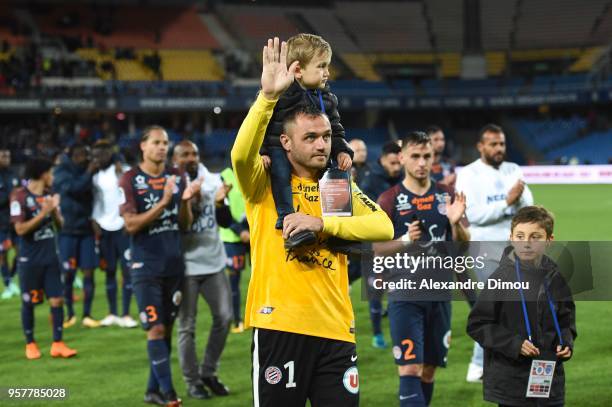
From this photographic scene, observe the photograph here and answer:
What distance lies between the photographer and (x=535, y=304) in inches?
181

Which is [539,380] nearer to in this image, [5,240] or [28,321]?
[28,321]

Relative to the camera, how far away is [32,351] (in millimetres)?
9195

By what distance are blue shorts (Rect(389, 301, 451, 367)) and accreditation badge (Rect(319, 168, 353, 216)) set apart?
6.88 ft

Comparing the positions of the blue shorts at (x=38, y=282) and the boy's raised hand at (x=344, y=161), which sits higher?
the boy's raised hand at (x=344, y=161)

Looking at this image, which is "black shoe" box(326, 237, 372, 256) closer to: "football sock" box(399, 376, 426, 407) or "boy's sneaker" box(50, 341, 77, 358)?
"football sock" box(399, 376, 426, 407)

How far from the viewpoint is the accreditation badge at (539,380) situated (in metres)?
4.50

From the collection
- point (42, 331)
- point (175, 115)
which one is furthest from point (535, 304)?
point (175, 115)

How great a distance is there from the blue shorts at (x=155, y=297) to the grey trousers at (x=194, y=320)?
0.24 meters

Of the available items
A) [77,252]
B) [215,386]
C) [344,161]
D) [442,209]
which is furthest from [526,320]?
[77,252]

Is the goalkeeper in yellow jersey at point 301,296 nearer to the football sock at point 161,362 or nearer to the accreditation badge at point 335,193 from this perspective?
the accreditation badge at point 335,193

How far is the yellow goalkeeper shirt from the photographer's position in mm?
4023

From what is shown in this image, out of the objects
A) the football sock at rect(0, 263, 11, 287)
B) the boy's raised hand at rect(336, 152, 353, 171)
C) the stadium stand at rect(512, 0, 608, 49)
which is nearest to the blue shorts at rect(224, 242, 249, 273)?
the football sock at rect(0, 263, 11, 287)

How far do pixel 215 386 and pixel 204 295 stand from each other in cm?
80
